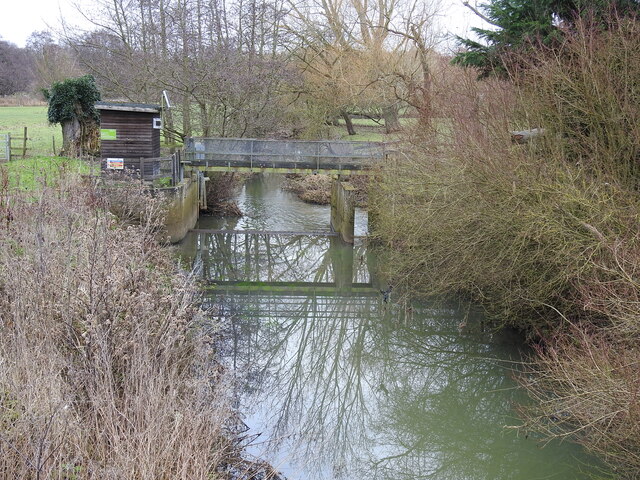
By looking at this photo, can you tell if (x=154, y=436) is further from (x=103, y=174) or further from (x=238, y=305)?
(x=103, y=174)

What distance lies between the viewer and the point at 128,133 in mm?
19266

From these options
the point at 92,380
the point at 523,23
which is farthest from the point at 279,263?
the point at 92,380

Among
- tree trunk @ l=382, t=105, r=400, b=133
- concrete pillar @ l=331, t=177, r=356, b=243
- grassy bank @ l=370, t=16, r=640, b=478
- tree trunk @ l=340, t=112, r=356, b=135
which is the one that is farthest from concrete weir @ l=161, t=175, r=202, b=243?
tree trunk @ l=340, t=112, r=356, b=135

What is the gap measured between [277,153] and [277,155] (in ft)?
0.23

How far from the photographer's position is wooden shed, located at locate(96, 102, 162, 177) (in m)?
19.1

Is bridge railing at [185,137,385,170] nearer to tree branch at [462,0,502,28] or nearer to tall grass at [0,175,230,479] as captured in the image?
tree branch at [462,0,502,28]

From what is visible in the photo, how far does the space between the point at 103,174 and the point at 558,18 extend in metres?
12.4

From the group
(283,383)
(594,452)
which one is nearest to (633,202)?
(594,452)

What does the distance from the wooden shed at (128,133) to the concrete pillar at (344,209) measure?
237 inches

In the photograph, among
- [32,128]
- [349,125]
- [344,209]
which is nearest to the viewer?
[344,209]

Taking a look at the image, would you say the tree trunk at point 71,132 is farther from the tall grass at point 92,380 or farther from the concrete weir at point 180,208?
the tall grass at point 92,380

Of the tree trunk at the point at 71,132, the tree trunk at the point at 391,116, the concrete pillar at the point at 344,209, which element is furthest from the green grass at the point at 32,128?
the tree trunk at the point at 391,116

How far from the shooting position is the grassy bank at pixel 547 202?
29.2 feet

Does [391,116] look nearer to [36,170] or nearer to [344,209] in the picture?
[344,209]
